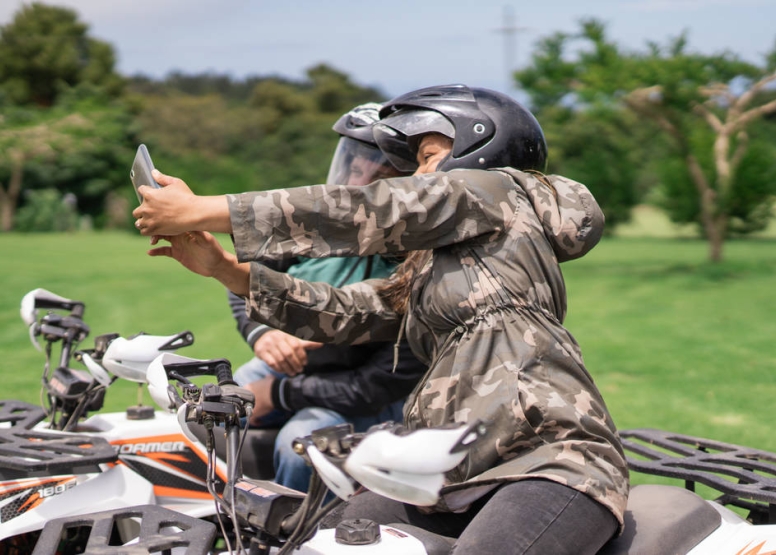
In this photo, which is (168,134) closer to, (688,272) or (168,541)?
(688,272)

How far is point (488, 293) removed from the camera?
8.18 ft

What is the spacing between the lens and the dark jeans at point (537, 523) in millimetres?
2209

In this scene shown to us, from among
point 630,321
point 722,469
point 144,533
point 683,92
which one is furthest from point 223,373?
point 683,92

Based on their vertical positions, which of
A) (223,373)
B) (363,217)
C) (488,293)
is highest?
(363,217)

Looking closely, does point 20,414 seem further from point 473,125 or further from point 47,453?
point 473,125

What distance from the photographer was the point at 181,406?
7.94 ft

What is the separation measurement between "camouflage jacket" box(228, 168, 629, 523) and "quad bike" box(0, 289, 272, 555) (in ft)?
2.09

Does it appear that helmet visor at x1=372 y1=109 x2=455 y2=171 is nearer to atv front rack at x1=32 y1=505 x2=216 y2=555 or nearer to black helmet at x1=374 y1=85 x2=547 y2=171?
black helmet at x1=374 y1=85 x2=547 y2=171

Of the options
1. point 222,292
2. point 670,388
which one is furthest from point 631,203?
point 670,388

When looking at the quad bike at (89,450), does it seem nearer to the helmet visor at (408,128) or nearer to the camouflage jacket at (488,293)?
the camouflage jacket at (488,293)

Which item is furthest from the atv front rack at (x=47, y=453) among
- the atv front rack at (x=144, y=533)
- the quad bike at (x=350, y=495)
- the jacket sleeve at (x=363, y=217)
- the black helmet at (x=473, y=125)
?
the black helmet at (x=473, y=125)

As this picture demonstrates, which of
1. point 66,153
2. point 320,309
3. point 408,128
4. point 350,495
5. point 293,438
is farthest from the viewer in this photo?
point 66,153

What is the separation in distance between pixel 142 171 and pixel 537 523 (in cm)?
128

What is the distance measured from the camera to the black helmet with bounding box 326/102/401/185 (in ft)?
12.3
